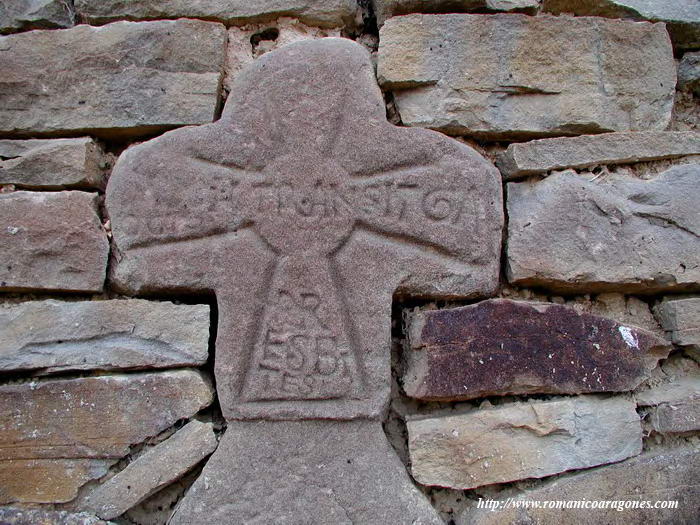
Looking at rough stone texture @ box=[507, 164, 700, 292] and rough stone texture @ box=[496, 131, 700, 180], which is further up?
rough stone texture @ box=[496, 131, 700, 180]

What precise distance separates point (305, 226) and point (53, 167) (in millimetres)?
674

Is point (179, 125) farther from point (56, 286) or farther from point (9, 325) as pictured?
point (9, 325)

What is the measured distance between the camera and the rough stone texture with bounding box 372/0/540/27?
4.48 ft

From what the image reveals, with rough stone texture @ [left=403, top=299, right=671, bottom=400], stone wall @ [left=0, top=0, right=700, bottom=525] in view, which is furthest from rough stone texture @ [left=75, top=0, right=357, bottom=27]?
rough stone texture @ [left=403, top=299, right=671, bottom=400]

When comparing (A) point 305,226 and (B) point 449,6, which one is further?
(B) point 449,6

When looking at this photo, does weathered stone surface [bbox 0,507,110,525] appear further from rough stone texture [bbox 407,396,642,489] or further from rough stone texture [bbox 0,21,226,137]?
rough stone texture [bbox 0,21,226,137]

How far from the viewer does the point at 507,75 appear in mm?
1333

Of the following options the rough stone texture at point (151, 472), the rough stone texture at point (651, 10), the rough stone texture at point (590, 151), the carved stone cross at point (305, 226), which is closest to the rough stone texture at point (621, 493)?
the carved stone cross at point (305, 226)

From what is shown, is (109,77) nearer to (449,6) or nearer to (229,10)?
(229,10)

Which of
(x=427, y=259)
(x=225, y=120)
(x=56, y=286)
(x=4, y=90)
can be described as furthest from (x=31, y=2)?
(x=427, y=259)

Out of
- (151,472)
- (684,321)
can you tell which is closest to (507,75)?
(684,321)

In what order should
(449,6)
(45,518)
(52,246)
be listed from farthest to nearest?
(449,6), (52,246), (45,518)

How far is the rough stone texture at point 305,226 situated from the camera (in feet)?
3.93

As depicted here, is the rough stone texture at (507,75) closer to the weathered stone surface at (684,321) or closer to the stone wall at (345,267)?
the stone wall at (345,267)
